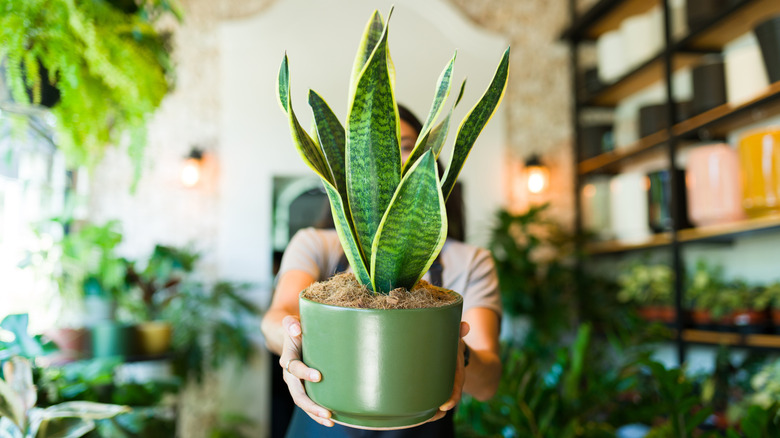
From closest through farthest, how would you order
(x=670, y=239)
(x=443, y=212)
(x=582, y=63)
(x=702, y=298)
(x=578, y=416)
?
1. (x=443, y=212)
2. (x=578, y=416)
3. (x=702, y=298)
4. (x=670, y=239)
5. (x=582, y=63)

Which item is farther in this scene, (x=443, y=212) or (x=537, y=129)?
(x=537, y=129)

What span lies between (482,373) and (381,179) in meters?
0.45

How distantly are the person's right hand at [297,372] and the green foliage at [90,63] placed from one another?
2.00 feet

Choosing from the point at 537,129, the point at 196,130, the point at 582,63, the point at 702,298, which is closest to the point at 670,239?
the point at 702,298

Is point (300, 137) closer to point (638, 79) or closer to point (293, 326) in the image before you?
point (293, 326)

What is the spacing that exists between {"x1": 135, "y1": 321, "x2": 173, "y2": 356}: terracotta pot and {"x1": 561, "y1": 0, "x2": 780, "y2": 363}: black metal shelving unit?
2232 mm

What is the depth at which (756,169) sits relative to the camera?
1.94 meters

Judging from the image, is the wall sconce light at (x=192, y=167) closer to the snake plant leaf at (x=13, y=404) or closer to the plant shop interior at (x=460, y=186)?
the plant shop interior at (x=460, y=186)

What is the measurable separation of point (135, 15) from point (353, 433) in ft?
2.74

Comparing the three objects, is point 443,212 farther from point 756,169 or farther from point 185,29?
point 185,29

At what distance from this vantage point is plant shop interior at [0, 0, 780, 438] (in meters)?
0.87

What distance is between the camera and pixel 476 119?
508 mm

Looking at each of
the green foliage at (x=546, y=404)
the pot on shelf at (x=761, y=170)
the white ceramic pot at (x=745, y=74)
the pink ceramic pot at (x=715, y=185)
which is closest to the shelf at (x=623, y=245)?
the pink ceramic pot at (x=715, y=185)

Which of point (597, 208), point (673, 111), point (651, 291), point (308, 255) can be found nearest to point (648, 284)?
point (651, 291)
